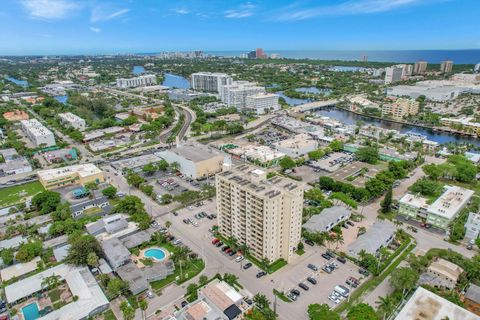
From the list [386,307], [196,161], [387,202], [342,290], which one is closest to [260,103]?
[196,161]

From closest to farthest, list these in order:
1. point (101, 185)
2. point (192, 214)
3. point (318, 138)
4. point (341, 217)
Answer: point (341, 217)
point (192, 214)
point (101, 185)
point (318, 138)

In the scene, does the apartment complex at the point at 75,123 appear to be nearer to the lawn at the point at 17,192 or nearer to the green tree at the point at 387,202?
the lawn at the point at 17,192

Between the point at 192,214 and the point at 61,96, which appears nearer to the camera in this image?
the point at 192,214

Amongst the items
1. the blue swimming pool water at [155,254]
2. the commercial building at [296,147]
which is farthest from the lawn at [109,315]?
the commercial building at [296,147]

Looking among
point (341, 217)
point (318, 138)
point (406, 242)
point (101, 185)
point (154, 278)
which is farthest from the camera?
point (318, 138)

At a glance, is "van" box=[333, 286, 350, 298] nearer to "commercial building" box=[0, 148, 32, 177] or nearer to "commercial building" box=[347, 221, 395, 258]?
"commercial building" box=[347, 221, 395, 258]

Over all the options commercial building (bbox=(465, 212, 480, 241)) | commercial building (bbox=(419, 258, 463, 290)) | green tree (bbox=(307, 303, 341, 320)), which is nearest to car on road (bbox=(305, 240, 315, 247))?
green tree (bbox=(307, 303, 341, 320))

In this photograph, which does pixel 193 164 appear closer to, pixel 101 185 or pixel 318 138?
pixel 101 185

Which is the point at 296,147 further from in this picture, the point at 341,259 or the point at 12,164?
the point at 12,164

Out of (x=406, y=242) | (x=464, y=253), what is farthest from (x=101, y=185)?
(x=464, y=253)
